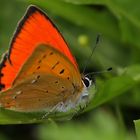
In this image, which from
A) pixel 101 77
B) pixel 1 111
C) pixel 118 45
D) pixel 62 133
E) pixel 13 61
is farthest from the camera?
pixel 118 45

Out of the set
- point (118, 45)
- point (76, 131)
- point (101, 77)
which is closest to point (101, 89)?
point (101, 77)

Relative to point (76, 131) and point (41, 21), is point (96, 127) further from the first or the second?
point (41, 21)

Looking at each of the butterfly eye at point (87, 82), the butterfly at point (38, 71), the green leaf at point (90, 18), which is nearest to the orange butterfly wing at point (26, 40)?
the butterfly at point (38, 71)

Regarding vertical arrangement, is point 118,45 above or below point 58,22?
below

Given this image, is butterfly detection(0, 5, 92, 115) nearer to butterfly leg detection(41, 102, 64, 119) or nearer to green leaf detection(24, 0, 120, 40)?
butterfly leg detection(41, 102, 64, 119)

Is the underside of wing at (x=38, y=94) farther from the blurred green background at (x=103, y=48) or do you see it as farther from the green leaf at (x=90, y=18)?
the green leaf at (x=90, y=18)

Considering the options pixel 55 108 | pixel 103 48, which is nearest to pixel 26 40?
pixel 55 108

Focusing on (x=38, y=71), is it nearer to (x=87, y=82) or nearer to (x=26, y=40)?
(x=26, y=40)
